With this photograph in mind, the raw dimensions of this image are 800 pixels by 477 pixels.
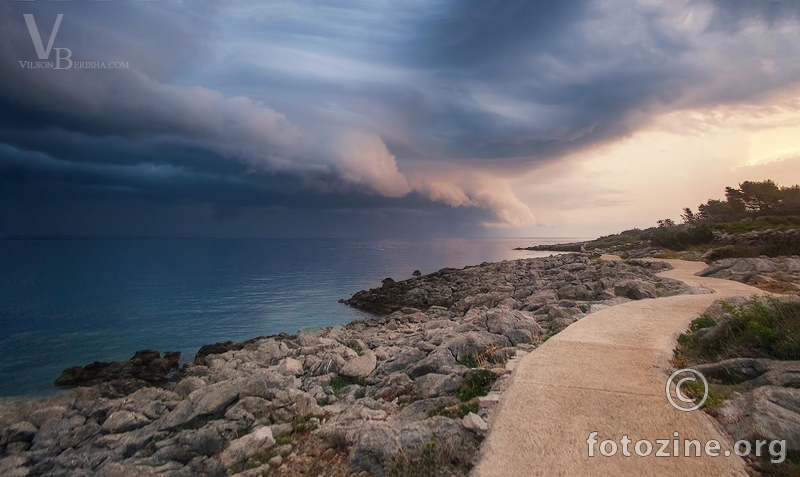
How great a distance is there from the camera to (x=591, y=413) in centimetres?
543

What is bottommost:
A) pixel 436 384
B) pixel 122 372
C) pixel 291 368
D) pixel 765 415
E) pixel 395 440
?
pixel 122 372

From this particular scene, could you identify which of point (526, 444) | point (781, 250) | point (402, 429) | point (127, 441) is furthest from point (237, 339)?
point (781, 250)

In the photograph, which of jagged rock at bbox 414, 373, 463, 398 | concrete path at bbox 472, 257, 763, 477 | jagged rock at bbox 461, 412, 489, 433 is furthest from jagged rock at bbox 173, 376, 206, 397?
concrete path at bbox 472, 257, 763, 477

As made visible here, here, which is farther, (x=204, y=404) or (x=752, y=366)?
(x=204, y=404)

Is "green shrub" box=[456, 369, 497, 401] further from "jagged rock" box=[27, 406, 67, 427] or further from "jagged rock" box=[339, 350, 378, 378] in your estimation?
"jagged rock" box=[27, 406, 67, 427]

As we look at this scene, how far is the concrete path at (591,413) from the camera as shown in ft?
14.5

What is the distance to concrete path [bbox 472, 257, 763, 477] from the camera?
4406 mm

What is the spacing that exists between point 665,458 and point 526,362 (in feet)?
9.64

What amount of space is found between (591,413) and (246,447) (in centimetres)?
556

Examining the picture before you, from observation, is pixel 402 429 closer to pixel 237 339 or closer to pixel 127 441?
pixel 127 441

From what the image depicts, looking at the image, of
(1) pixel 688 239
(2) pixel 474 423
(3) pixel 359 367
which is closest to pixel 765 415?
(2) pixel 474 423

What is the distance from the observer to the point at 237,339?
24078 mm

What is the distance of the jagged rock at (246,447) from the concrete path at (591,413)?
400 centimetres

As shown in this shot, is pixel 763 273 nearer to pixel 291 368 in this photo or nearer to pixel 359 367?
pixel 359 367
